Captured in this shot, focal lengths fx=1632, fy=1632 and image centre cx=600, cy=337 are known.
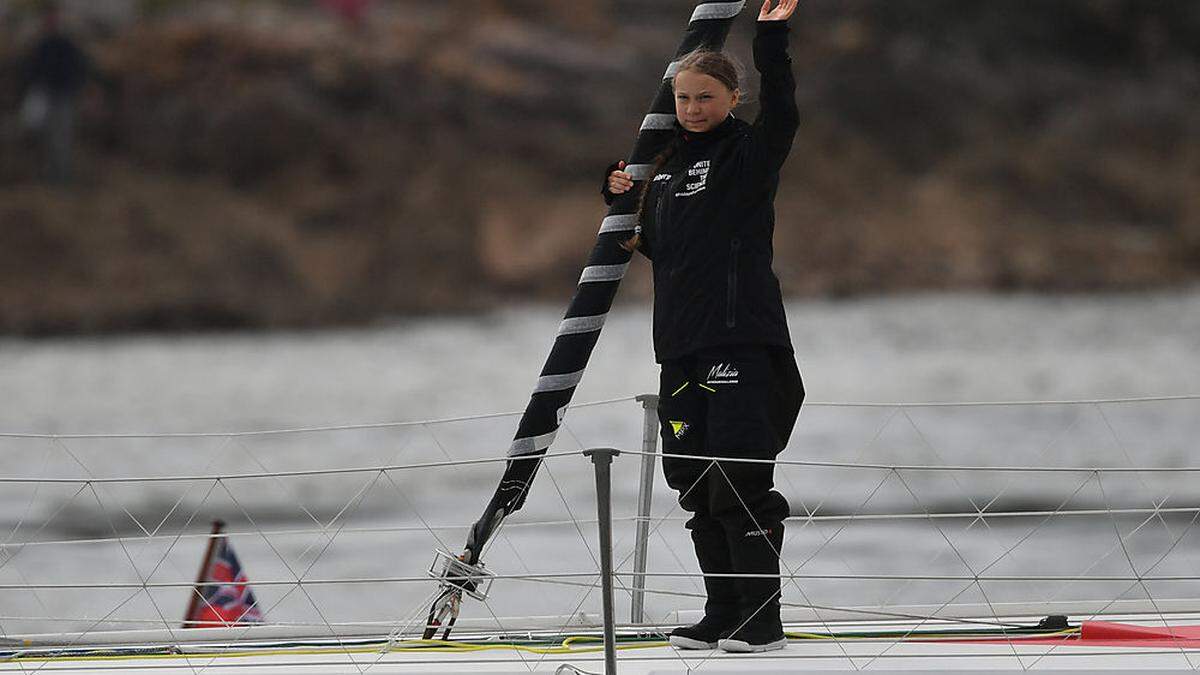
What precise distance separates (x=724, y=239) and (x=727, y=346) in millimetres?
182

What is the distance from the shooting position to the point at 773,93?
2561 millimetres

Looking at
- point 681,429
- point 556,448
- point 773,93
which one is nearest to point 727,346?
point 681,429

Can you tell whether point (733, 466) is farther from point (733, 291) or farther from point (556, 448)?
point (556, 448)

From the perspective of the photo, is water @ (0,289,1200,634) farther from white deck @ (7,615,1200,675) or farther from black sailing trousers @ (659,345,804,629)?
black sailing trousers @ (659,345,804,629)

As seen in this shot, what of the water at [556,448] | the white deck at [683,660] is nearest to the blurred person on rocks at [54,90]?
the water at [556,448]

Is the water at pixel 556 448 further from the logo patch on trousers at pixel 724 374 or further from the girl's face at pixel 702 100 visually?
the girl's face at pixel 702 100

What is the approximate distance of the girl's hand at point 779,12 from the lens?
2.55m

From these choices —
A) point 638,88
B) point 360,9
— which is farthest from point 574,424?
point 360,9

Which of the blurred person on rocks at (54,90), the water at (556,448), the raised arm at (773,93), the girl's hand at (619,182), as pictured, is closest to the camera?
the raised arm at (773,93)

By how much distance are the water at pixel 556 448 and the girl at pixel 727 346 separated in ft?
1.82

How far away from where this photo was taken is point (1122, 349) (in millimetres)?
17250

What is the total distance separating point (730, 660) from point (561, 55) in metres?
21.9

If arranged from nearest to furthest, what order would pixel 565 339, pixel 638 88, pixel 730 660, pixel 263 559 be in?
pixel 730 660, pixel 565 339, pixel 263 559, pixel 638 88

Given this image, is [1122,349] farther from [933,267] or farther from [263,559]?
[263,559]
